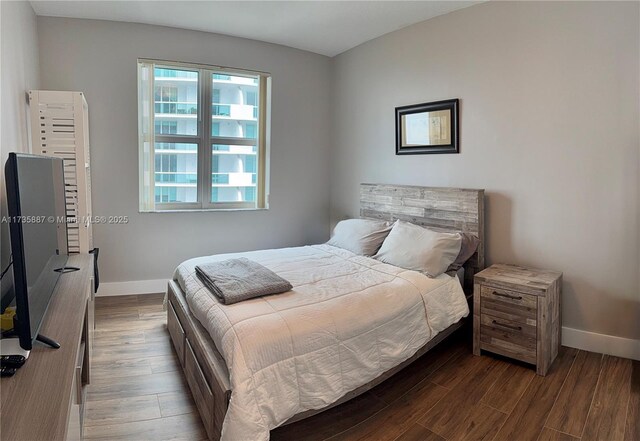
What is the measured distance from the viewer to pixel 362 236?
11.3ft

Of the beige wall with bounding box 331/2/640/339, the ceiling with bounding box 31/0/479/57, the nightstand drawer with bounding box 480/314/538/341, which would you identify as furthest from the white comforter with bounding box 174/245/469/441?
the ceiling with bounding box 31/0/479/57

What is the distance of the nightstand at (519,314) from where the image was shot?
250cm

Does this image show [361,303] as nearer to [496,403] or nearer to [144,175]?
[496,403]

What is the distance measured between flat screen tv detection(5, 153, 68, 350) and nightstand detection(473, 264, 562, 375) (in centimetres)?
247

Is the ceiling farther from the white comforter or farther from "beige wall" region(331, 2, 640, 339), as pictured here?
the white comforter

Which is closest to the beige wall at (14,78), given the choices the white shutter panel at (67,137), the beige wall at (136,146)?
the white shutter panel at (67,137)

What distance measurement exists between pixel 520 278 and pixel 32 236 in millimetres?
2736

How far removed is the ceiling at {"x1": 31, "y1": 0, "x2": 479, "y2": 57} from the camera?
131 inches

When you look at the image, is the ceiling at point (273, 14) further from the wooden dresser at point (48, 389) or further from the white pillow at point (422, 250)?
the wooden dresser at point (48, 389)

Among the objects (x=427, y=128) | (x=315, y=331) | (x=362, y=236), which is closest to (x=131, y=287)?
(x=362, y=236)

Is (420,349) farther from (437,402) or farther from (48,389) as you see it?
(48,389)

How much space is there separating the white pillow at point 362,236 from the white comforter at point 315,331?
548 mm

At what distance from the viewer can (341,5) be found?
11.0 ft

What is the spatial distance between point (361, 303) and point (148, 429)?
1.25 metres
